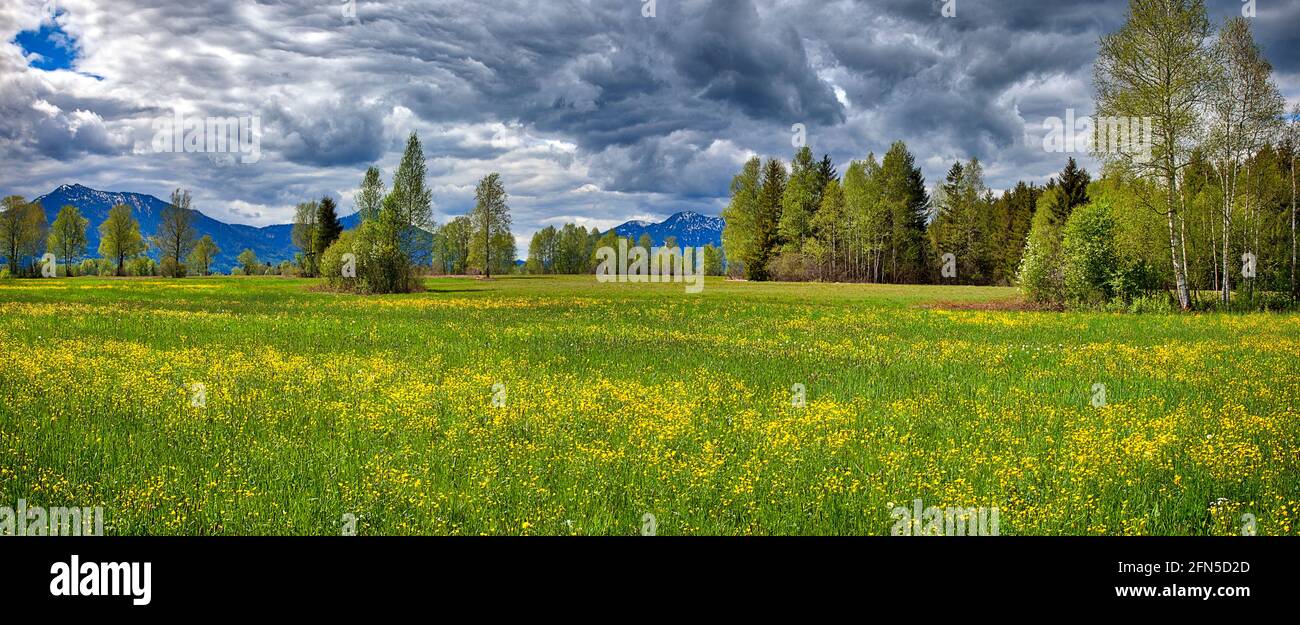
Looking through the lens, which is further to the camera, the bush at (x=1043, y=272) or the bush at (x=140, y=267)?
the bush at (x=140, y=267)

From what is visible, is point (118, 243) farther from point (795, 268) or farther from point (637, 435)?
point (637, 435)

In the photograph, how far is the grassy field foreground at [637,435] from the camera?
7.11m

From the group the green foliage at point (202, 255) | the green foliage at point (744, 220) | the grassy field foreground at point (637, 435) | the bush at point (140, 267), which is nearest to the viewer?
the grassy field foreground at point (637, 435)

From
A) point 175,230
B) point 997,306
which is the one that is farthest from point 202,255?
point 997,306

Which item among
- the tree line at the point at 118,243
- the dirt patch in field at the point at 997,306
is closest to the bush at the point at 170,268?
the tree line at the point at 118,243

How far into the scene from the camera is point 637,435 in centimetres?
977

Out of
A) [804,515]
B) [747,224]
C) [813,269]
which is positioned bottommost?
[804,515]

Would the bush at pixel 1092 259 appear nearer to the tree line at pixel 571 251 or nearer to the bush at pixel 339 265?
the bush at pixel 339 265

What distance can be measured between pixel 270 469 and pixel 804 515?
5.97 m

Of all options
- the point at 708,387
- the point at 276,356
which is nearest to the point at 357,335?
the point at 276,356

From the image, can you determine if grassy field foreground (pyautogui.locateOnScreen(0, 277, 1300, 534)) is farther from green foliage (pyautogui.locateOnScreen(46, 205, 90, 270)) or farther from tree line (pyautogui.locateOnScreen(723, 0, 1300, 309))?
green foliage (pyautogui.locateOnScreen(46, 205, 90, 270))
